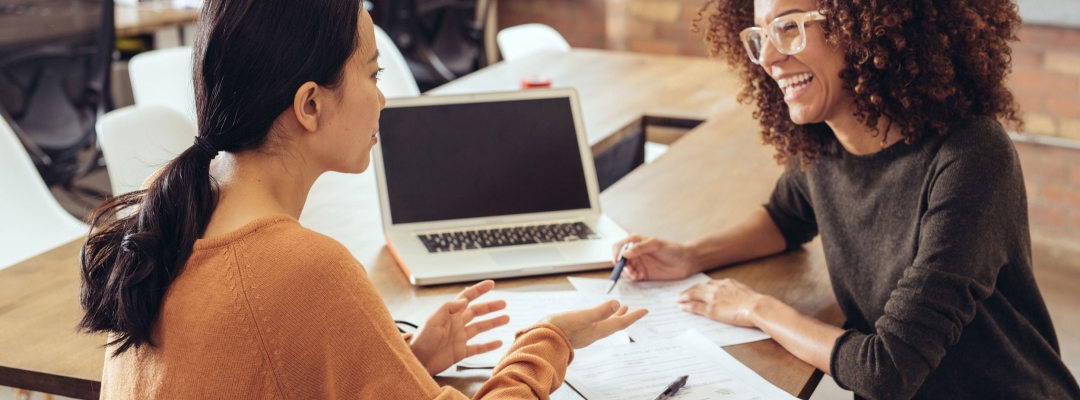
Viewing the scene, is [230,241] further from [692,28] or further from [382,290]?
[692,28]

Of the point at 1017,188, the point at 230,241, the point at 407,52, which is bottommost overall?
the point at 407,52

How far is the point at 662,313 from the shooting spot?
1344mm

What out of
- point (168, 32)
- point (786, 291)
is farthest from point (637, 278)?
point (168, 32)

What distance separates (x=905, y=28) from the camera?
1.23 m

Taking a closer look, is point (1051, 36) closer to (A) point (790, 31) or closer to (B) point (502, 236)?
(A) point (790, 31)

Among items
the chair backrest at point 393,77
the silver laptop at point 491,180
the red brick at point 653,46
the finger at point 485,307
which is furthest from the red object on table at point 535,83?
the red brick at point 653,46

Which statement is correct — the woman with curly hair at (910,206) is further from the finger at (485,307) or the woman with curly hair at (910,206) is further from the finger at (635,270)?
the finger at (485,307)

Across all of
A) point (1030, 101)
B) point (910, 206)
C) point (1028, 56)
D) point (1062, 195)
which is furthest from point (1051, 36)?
point (910, 206)

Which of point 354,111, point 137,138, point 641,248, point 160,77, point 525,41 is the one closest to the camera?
point 354,111

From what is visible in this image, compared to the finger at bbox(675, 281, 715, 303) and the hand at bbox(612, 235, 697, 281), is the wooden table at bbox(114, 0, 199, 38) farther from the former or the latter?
the finger at bbox(675, 281, 715, 303)

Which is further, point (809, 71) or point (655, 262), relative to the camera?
point (655, 262)

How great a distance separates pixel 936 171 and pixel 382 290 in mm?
784

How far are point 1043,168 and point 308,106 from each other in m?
3.45

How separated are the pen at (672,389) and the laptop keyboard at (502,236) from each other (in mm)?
471
